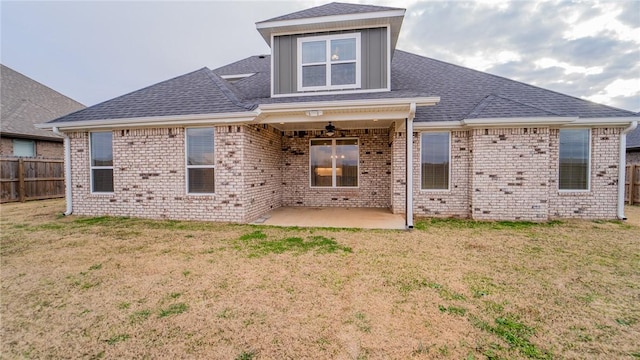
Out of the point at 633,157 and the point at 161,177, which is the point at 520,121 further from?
the point at 633,157

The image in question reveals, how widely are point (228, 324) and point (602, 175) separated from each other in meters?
10.4

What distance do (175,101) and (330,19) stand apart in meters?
5.04

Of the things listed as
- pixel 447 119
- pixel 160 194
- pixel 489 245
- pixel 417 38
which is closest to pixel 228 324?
pixel 489 245

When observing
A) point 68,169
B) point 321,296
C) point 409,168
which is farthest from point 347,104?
point 68,169

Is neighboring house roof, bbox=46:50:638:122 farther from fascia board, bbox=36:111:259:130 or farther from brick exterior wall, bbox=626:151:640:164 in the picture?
brick exterior wall, bbox=626:151:640:164

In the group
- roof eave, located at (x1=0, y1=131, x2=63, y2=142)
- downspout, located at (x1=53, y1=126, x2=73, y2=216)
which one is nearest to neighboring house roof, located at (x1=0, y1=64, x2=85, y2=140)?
roof eave, located at (x1=0, y1=131, x2=63, y2=142)

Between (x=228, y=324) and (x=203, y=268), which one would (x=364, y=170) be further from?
(x=228, y=324)

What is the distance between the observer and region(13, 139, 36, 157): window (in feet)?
41.7

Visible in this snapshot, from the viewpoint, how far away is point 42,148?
45.2ft

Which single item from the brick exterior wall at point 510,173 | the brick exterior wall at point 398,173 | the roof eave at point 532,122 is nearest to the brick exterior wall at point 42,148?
the brick exterior wall at point 398,173

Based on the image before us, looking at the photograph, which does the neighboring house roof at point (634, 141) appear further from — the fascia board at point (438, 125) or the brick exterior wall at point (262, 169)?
the brick exterior wall at point (262, 169)

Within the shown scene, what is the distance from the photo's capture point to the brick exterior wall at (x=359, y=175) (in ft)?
31.7

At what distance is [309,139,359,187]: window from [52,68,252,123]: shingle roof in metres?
3.66

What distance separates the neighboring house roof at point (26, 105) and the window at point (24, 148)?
52 cm
